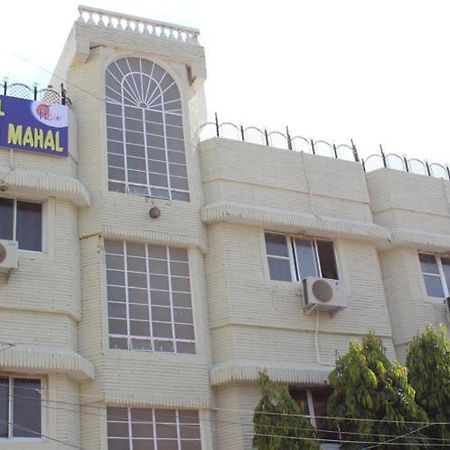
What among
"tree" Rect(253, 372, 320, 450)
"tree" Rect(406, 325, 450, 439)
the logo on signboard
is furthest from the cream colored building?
"tree" Rect(406, 325, 450, 439)

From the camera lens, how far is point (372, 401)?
14.0 meters

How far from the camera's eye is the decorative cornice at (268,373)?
1521 centimetres

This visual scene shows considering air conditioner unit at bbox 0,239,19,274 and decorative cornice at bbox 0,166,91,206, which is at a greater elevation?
decorative cornice at bbox 0,166,91,206

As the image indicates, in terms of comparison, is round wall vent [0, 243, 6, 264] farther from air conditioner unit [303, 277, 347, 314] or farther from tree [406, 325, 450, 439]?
tree [406, 325, 450, 439]

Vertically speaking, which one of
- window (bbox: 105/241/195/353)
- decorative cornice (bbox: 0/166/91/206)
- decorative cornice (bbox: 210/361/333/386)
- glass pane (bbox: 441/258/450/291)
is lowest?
decorative cornice (bbox: 210/361/333/386)

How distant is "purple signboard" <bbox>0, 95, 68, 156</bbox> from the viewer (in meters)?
15.9

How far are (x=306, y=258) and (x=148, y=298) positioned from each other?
3.74 metres

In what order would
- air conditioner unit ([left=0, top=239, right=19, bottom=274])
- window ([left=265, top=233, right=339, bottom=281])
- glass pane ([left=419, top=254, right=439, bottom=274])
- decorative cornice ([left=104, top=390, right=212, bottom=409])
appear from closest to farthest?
1. air conditioner unit ([left=0, top=239, right=19, bottom=274])
2. decorative cornice ([left=104, top=390, right=212, bottom=409])
3. window ([left=265, top=233, right=339, bottom=281])
4. glass pane ([left=419, top=254, right=439, bottom=274])

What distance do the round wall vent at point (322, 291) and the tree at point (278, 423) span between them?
8.90 ft

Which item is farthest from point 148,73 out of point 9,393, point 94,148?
point 9,393

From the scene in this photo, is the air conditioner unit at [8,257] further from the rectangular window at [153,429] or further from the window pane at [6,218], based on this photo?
the rectangular window at [153,429]

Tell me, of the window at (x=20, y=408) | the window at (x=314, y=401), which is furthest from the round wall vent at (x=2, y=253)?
the window at (x=314, y=401)

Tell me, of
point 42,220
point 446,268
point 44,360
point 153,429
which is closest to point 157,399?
point 153,429

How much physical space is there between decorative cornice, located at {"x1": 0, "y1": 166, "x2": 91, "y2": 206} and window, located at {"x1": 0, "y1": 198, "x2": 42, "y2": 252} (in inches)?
11.5
